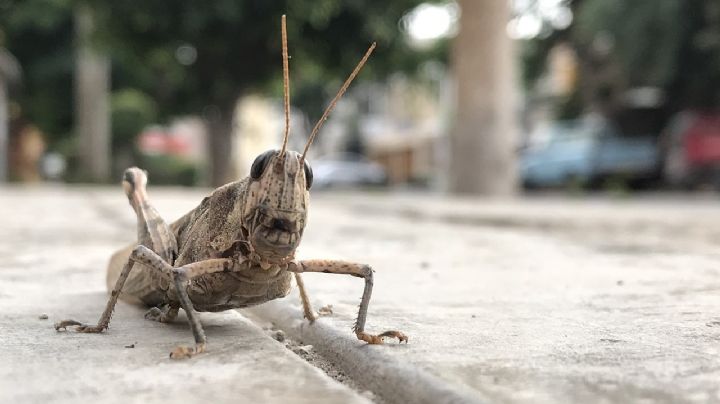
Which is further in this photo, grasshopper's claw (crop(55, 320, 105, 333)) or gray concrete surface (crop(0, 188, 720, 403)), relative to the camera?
grasshopper's claw (crop(55, 320, 105, 333))

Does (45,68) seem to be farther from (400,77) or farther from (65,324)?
(65,324)

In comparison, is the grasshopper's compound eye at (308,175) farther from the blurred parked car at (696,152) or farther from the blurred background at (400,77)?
the blurred parked car at (696,152)

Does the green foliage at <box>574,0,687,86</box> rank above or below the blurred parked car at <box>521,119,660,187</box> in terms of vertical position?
above

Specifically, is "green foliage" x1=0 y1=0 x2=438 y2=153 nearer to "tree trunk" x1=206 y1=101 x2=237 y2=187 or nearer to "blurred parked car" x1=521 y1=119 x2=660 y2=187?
"tree trunk" x1=206 y1=101 x2=237 y2=187

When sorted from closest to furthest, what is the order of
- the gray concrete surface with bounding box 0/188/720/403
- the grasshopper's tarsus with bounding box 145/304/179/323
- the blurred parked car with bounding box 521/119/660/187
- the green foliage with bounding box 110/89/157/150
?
the gray concrete surface with bounding box 0/188/720/403, the grasshopper's tarsus with bounding box 145/304/179/323, the blurred parked car with bounding box 521/119/660/187, the green foliage with bounding box 110/89/157/150

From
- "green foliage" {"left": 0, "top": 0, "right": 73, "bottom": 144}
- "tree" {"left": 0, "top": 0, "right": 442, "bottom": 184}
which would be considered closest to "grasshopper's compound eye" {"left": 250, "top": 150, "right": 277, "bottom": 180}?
"tree" {"left": 0, "top": 0, "right": 442, "bottom": 184}

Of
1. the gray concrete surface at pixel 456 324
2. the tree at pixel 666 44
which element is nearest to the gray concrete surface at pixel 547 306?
the gray concrete surface at pixel 456 324
